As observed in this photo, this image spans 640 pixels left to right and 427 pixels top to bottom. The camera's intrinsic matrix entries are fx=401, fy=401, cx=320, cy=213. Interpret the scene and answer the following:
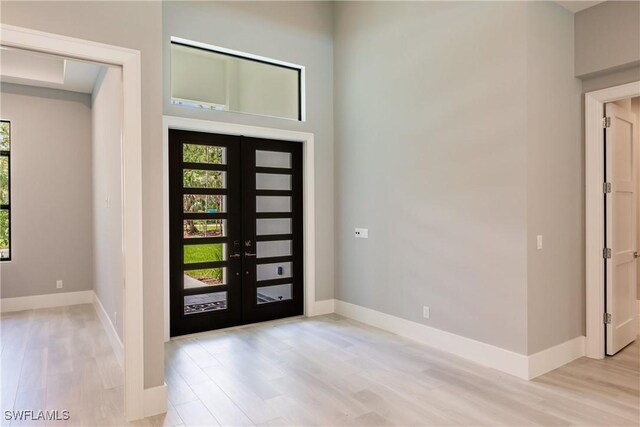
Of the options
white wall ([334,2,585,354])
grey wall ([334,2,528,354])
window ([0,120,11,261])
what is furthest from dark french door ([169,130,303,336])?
window ([0,120,11,261])

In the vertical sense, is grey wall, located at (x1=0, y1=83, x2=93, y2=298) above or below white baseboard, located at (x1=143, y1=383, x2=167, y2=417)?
above

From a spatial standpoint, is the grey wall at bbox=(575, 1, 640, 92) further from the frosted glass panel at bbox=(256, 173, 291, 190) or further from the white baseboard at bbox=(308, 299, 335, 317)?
the white baseboard at bbox=(308, 299, 335, 317)

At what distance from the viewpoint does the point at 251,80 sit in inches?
194

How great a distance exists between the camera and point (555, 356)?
351cm

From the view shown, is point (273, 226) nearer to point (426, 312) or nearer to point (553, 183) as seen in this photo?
point (426, 312)

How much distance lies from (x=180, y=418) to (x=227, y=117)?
3153 mm

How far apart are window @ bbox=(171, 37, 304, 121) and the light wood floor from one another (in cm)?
268

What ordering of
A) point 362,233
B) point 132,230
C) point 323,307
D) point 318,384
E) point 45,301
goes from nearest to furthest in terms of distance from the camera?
point 132,230, point 318,384, point 362,233, point 323,307, point 45,301

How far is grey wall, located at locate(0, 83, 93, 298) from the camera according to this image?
5656 millimetres

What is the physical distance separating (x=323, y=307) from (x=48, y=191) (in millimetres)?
4357

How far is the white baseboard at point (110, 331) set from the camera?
3.69 m

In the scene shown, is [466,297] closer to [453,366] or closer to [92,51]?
[453,366]

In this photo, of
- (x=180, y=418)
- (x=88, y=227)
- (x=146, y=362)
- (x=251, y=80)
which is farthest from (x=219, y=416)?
(x=88, y=227)

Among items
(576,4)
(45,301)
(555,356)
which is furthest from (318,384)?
(45,301)
